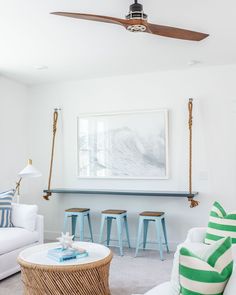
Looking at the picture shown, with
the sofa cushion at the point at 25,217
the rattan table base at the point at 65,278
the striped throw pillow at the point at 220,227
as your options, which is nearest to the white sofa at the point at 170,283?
the striped throw pillow at the point at 220,227

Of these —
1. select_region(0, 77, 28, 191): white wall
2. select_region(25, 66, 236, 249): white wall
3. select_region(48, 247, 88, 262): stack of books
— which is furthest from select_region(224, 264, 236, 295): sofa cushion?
select_region(0, 77, 28, 191): white wall

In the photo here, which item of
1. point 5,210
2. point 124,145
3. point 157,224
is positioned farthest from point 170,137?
point 5,210

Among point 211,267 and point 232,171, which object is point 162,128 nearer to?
point 232,171

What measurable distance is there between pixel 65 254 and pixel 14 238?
112 cm

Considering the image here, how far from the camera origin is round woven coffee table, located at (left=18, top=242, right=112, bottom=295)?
2.80 metres

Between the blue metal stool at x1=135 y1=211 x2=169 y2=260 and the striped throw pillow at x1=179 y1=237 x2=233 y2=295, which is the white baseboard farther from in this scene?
the striped throw pillow at x1=179 y1=237 x2=233 y2=295

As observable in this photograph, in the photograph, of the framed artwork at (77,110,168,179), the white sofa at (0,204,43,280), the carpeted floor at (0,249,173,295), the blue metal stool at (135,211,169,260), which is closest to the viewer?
the carpeted floor at (0,249,173,295)

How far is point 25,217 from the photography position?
4277 millimetres

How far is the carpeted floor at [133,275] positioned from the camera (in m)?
3.44

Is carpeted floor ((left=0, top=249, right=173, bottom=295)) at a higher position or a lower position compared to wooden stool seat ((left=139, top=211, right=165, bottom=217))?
lower

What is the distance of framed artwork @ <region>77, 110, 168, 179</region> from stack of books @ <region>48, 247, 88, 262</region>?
2.22 m

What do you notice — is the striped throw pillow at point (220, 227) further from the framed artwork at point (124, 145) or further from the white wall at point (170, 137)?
the framed artwork at point (124, 145)

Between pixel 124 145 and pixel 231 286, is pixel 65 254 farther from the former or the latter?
pixel 124 145

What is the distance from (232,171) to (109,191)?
1737mm
